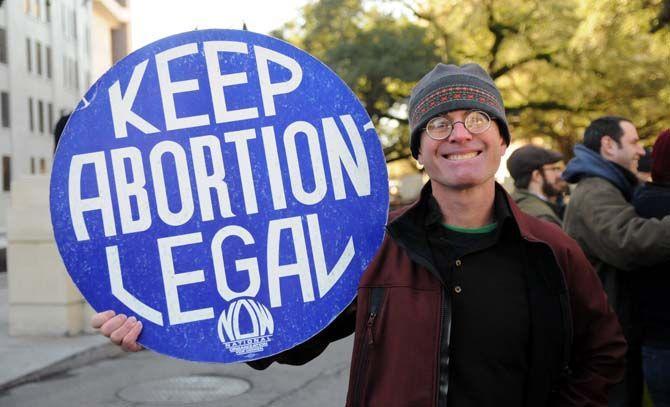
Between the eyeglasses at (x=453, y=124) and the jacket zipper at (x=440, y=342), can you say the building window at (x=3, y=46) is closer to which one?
the eyeglasses at (x=453, y=124)

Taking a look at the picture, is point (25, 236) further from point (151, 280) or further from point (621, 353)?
point (621, 353)

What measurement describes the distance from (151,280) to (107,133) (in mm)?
383

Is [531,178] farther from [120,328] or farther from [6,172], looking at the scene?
[6,172]

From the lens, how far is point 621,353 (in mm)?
1964

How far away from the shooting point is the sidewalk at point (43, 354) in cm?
655

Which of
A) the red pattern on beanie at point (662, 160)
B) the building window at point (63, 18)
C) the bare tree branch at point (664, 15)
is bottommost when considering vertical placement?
the red pattern on beanie at point (662, 160)

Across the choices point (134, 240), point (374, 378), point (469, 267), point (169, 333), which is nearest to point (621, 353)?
point (469, 267)

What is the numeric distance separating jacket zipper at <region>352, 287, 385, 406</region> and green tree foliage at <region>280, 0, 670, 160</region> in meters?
21.2

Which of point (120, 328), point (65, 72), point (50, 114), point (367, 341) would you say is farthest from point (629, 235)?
point (65, 72)

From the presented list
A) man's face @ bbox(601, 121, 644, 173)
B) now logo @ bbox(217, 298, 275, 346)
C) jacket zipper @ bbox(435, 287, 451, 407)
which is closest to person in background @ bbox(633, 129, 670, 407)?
man's face @ bbox(601, 121, 644, 173)

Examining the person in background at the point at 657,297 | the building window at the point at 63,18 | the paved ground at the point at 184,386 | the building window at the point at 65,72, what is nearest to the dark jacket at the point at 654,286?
the person in background at the point at 657,297

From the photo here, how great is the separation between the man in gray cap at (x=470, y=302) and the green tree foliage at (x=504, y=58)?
21.0 metres

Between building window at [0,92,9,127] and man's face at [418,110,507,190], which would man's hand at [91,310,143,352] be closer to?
man's face at [418,110,507,190]

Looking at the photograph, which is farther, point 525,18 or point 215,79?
point 525,18
